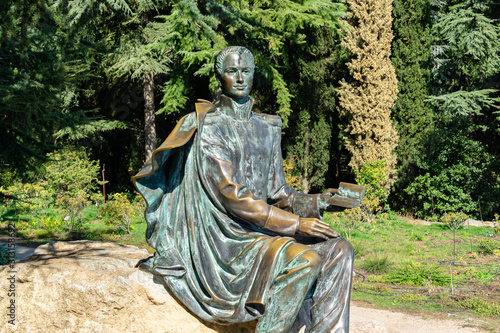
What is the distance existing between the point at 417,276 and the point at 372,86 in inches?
274

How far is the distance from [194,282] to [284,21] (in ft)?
31.9

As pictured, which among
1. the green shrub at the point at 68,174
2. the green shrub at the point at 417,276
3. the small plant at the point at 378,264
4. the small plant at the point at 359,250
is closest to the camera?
the green shrub at the point at 417,276

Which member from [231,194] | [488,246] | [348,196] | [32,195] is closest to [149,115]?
[32,195]

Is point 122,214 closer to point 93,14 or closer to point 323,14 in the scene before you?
point 93,14

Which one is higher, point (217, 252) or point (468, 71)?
point (468, 71)

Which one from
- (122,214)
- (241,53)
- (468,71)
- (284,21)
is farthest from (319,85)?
(241,53)

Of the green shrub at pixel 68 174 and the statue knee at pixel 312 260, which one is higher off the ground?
the statue knee at pixel 312 260

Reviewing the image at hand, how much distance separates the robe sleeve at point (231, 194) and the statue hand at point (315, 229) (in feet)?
0.13

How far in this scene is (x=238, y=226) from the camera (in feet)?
10.8

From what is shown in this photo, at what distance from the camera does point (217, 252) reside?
128 inches

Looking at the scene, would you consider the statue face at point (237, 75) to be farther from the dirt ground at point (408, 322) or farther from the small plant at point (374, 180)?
the small plant at point (374, 180)

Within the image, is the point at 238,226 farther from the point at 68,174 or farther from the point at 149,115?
the point at 149,115

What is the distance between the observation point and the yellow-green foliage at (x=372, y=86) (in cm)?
1262

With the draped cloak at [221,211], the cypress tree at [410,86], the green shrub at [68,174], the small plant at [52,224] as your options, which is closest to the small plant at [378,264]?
the draped cloak at [221,211]
